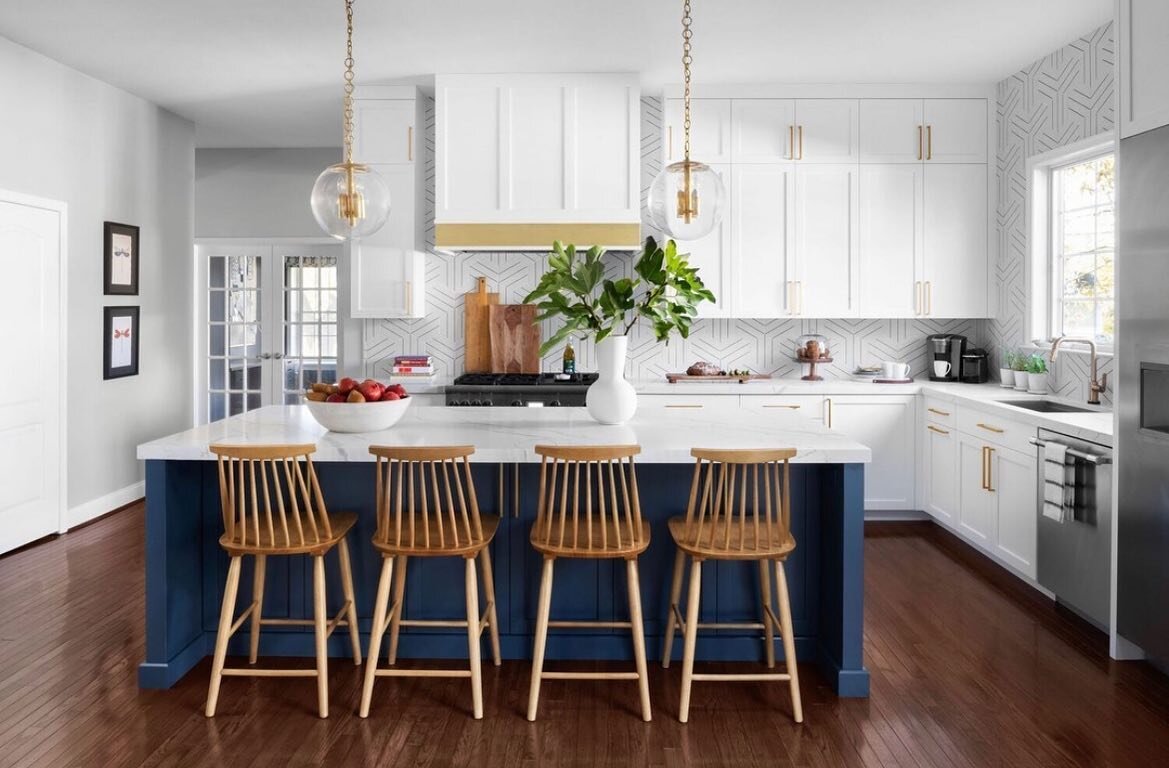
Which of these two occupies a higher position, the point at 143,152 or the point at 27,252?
the point at 143,152

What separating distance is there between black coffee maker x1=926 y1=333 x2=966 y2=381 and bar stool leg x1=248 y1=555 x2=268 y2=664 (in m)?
4.46

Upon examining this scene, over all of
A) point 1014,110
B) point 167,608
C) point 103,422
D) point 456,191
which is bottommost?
point 167,608

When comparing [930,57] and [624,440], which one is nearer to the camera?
[624,440]

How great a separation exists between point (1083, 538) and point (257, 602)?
10.7ft

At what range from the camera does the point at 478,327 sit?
20.8 ft

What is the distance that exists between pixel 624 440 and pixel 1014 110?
157 inches

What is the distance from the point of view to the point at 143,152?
634 cm

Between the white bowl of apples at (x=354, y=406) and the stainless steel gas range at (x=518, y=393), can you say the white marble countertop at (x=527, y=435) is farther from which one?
the stainless steel gas range at (x=518, y=393)

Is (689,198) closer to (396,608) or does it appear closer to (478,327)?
(396,608)

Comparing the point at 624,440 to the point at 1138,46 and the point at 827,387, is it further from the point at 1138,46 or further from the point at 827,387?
the point at 827,387

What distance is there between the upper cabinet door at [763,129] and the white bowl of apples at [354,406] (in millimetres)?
3436

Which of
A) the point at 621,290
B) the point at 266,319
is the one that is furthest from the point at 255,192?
the point at 621,290

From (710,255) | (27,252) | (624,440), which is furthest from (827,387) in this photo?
(27,252)

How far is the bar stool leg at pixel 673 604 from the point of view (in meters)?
3.27
